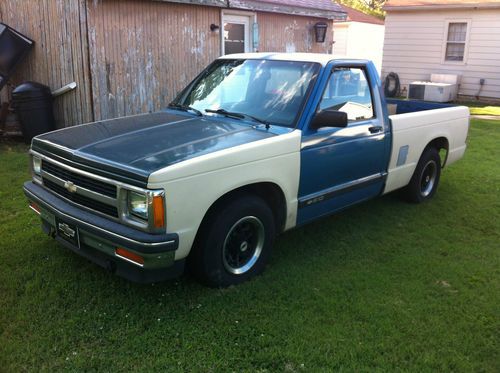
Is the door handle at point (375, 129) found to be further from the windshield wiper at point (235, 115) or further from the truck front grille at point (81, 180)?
the truck front grille at point (81, 180)

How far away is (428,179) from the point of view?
623cm

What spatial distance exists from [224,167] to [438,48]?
1604 centimetres

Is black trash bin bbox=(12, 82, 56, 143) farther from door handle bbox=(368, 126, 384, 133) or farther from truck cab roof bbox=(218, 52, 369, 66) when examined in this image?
door handle bbox=(368, 126, 384, 133)

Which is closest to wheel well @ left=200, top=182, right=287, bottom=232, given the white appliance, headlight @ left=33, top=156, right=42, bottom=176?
headlight @ left=33, top=156, right=42, bottom=176

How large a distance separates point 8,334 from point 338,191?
2.87 metres

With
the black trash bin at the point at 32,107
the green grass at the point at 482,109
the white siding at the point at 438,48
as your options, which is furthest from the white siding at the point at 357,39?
the black trash bin at the point at 32,107

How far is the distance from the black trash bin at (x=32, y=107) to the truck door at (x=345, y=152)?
605 centimetres

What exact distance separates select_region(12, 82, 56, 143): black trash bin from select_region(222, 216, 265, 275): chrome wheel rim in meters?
6.08

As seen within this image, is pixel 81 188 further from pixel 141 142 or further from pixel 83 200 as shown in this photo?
pixel 141 142

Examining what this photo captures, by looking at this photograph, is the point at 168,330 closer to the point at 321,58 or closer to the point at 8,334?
the point at 8,334

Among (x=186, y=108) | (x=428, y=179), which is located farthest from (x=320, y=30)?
(x=186, y=108)

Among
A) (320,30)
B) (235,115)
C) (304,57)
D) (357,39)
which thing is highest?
(357,39)

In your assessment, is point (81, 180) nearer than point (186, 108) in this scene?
Yes

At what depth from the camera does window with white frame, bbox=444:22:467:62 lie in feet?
54.5
